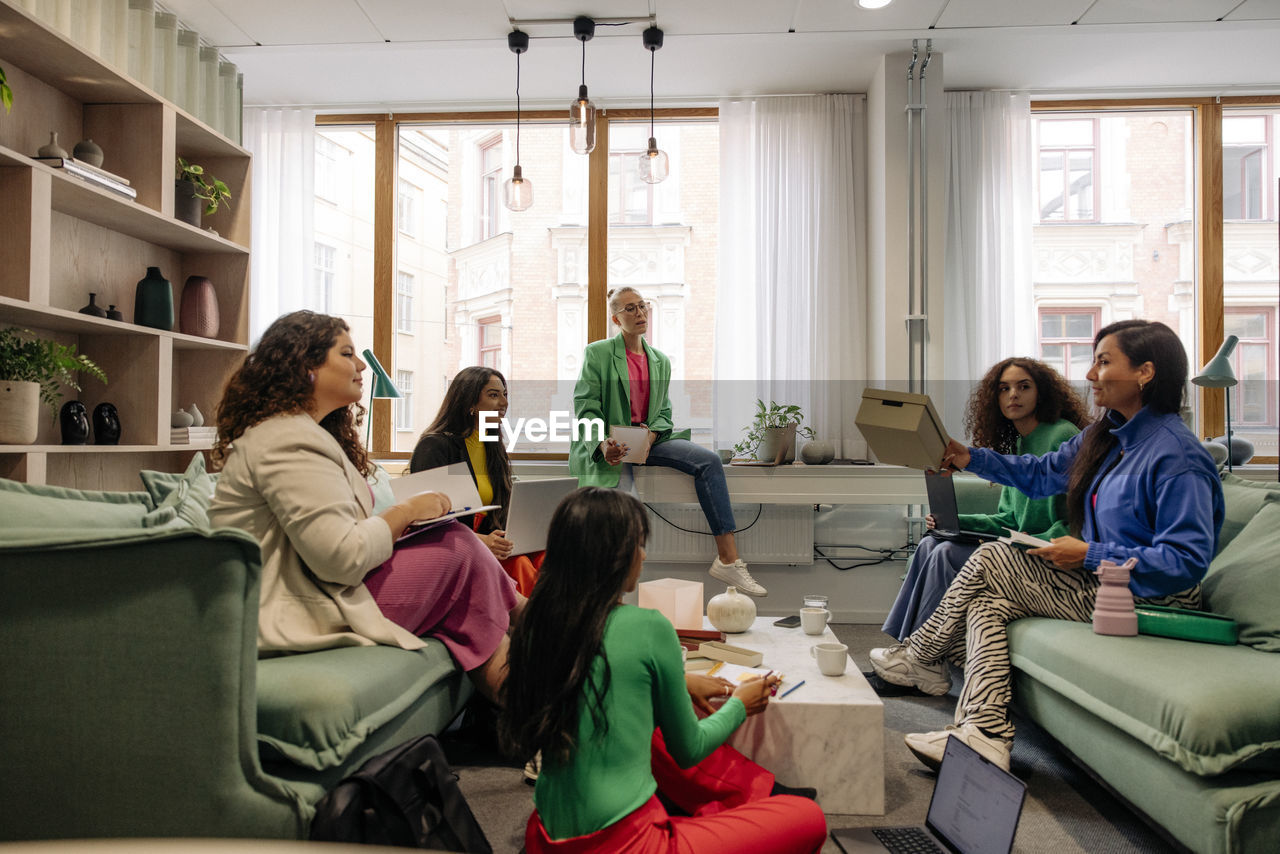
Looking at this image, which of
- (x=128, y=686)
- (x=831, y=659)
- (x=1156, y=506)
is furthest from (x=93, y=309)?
(x=1156, y=506)

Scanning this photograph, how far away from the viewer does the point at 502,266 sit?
14.7 ft

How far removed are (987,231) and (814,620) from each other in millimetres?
2668

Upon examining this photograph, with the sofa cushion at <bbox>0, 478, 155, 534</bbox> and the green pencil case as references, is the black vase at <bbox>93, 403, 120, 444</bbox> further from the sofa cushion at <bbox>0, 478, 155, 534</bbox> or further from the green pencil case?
the green pencil case

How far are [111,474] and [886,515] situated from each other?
3.48 m

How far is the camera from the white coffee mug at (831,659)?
2.00 meters

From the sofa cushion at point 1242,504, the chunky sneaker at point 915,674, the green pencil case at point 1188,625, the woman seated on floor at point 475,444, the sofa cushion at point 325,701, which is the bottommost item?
the chunky sneaker at point 915,674

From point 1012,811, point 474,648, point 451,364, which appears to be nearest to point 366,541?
point 474,648

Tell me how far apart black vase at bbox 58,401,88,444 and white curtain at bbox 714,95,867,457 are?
271cm

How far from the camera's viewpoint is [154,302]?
121 inches

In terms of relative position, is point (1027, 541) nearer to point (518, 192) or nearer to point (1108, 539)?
point (1108, 539)

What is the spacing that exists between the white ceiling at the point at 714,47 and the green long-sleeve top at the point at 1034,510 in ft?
6.16

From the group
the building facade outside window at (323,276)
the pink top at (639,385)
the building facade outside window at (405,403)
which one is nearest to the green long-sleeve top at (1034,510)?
the pink top at (639,385)

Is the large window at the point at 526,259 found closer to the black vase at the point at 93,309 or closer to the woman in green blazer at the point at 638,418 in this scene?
the woman in green blazer at the point at 638,418

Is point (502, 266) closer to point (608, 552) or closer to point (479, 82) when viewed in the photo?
point (479, 82)
